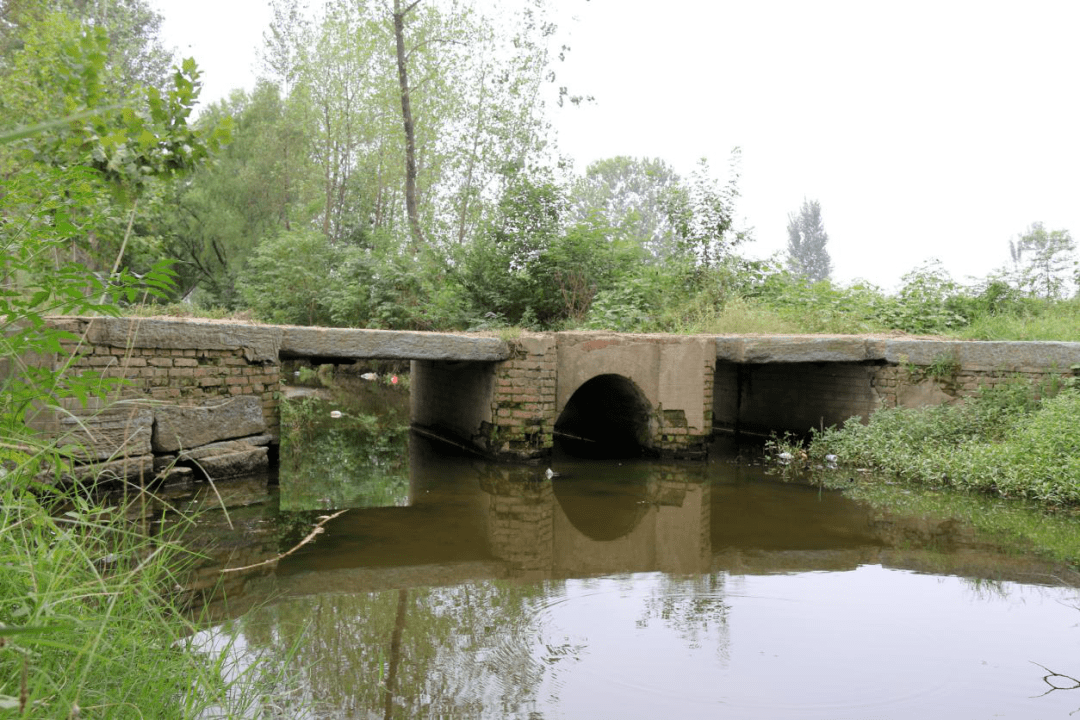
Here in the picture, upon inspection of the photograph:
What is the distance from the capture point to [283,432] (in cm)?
1105

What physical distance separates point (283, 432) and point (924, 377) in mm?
8086

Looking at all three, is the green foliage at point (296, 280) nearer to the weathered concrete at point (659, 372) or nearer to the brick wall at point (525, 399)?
the brick wall at point (525, 399)

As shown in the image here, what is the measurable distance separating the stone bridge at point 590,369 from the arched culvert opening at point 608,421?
45 mm

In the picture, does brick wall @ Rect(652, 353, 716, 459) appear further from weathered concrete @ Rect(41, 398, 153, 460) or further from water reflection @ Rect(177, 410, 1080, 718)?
weathered concrete @ Rect(41, 398, 153, 460)

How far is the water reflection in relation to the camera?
3.19 m

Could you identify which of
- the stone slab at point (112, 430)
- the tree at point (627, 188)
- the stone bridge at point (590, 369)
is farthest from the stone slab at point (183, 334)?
the tree at point (627, 188)

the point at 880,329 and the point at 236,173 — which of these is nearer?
the point at 880,329

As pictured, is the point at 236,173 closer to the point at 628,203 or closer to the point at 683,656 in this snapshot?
the point at 683,656

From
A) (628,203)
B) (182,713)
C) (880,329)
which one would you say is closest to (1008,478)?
(880,329)

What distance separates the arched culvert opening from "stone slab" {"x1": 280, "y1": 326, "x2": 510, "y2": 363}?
5.97 ft

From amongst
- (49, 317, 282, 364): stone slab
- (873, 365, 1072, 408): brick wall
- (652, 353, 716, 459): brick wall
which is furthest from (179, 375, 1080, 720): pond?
(873, 365, 1072, 408): brick wall

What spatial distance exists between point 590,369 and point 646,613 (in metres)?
4.71

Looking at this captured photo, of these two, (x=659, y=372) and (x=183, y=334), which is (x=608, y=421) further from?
(x=183, y=334)

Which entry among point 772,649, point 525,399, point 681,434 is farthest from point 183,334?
point 772,649
